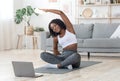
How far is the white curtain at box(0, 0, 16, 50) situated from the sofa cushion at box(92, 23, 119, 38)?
2697 mm

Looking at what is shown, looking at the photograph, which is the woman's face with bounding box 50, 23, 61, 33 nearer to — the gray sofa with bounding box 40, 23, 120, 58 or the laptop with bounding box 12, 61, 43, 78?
the laptop with bounding box 12, 61, 43, 78

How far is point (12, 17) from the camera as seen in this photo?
980cm

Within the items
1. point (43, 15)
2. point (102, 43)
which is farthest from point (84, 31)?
point (43, 15)

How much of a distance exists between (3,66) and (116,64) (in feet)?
6.90

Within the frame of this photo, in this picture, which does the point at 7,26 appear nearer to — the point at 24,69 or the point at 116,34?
the point at 116,34

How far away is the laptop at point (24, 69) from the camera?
4.84 m

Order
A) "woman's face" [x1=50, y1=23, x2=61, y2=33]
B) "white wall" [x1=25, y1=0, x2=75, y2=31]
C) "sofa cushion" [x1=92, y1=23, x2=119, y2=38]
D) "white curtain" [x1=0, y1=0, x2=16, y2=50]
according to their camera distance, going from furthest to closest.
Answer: "white wall" [x1=25, y1=0, x2=75, y2=31], "white curtain" [x1=0, y1=0, x2=16, y2=50], "sofa cushion" [x1=92, y1=23, x2=119, y2=38], "woman's face" [x1=50, y1=23, x2=61, y2=33]

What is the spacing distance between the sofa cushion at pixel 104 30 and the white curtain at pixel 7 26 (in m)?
2.70

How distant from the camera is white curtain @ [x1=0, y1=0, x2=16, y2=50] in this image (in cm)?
937

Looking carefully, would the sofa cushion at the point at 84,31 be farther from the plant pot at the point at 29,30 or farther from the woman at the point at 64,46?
the woman at the point at 64,46

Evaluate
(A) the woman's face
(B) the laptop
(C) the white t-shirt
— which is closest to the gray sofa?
(C) the white t-shirt

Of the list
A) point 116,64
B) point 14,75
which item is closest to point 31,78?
point 14,75

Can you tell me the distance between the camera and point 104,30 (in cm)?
810

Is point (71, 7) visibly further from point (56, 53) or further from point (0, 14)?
point (56, 53)
